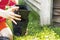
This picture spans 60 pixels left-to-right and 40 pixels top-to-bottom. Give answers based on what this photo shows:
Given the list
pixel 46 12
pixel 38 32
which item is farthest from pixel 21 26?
pixel 46 12

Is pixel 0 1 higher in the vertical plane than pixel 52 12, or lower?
higher

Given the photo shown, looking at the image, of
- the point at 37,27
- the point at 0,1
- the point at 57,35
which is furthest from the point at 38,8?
the point at 0,1

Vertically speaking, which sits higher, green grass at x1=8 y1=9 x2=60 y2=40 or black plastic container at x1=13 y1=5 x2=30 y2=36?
black plastic container at x1=13 y1=5 x2=30 y2=36

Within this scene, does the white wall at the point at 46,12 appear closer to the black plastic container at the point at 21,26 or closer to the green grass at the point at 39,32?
the green grass at the point at 39,32

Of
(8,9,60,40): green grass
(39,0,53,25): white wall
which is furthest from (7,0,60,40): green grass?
(39,0,53,25): white wall

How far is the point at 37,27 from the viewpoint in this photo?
4.80m

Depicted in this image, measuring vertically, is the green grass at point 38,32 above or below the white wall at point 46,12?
below

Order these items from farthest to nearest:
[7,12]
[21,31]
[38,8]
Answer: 1. [38,8]
2. [21,31]
3. [7,12]

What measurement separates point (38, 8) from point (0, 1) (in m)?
1.72

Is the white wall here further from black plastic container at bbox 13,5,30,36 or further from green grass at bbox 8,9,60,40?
black plastic container at bbox 13,5,30,36

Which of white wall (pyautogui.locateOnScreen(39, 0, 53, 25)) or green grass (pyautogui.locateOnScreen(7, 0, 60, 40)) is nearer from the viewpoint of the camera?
green grass (pyautogui.locateOnScreen(7, 0, 60, 40))

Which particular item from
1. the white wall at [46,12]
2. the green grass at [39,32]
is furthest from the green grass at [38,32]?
the white wall at [46,12]

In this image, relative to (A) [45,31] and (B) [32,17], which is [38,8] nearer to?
(B) [32,17]

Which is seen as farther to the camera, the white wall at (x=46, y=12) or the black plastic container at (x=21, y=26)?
the white wall at (x=46, y=12)
